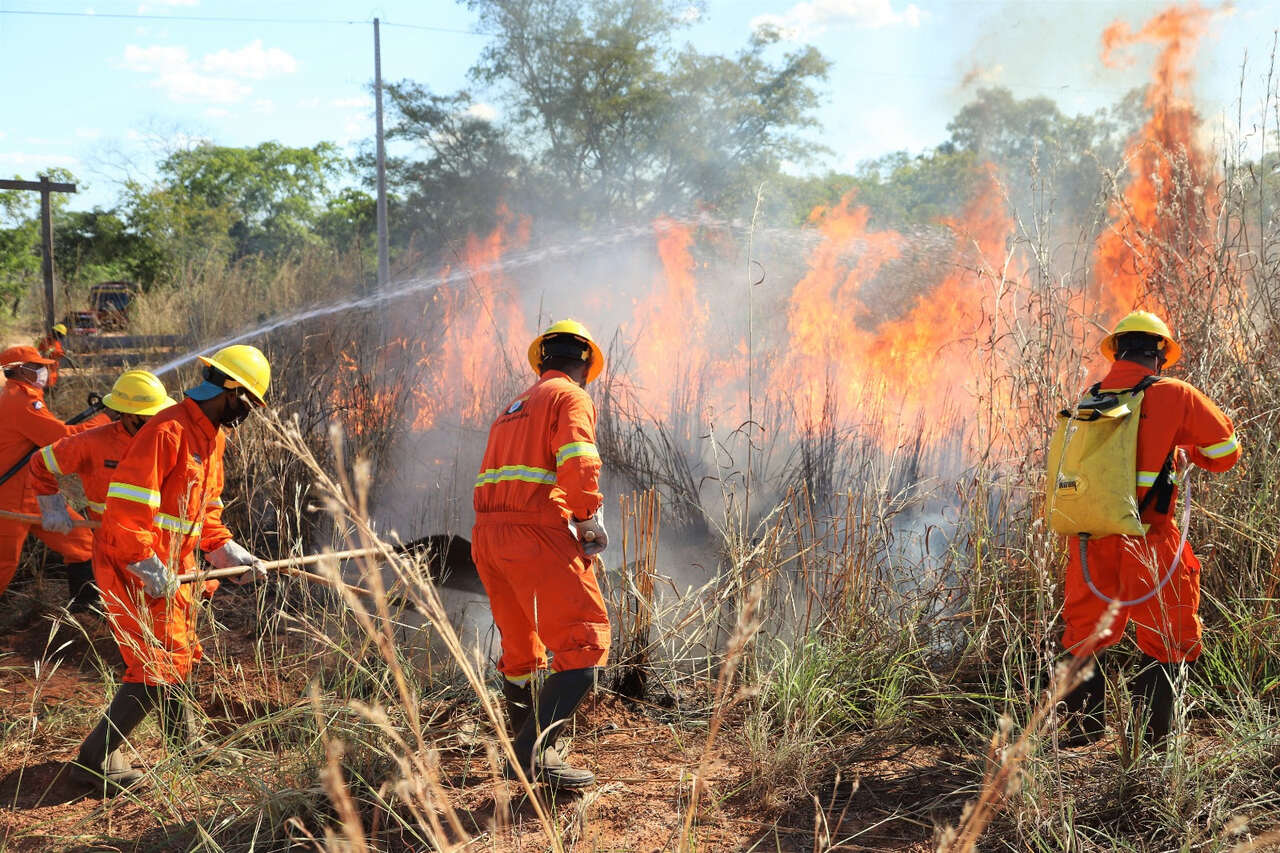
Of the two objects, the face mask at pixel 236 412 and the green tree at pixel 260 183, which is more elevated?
the green tree at pixel 260 183

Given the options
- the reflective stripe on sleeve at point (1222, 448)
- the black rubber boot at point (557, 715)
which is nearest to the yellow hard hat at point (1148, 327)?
the reflective stripe on sleeve at point (1222, 448)

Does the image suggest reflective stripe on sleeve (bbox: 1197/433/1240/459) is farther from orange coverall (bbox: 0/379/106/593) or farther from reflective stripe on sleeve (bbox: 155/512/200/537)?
orange coverall (bbox: 0/379/106/593)

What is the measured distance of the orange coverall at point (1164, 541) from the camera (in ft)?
11.1

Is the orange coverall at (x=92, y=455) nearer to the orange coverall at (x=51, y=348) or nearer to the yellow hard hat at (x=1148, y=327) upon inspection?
the orange coverall at (x=51, y=348)

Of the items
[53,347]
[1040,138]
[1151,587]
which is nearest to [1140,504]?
[1151,587]

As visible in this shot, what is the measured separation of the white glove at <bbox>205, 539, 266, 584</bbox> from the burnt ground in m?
0.36

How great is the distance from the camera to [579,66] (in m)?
17.7

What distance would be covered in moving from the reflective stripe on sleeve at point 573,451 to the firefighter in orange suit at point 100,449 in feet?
7.74

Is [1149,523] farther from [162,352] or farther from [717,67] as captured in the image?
[717,67]

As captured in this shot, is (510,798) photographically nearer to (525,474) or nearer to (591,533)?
(591,533)

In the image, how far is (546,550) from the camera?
10.9 feet

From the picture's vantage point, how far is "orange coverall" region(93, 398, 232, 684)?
3398 mm

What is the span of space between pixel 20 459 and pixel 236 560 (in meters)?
2.95

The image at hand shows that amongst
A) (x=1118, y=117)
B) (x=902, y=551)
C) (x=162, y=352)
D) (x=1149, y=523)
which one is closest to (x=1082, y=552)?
(x=1149, y=523)
